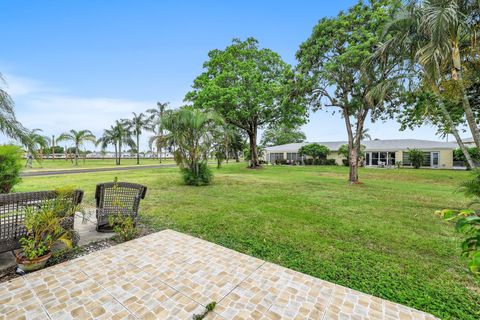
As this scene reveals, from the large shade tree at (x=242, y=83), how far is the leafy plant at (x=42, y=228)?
13.4 m

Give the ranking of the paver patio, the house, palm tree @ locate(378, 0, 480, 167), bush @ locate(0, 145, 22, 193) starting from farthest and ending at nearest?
the house < bush @ locate(0, 145, 22, 193) < palm tree @ locate(378, 0, 480, 167) < the paver patio

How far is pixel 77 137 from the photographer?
27.7 meters

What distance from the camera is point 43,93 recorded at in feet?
48.0

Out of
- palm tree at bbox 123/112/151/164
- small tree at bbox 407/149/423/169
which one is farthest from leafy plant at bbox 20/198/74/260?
palm tree at bbox 123/112/151/164

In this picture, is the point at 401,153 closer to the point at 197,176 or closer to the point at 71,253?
the point at 197,176

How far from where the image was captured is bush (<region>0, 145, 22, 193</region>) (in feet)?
18.5

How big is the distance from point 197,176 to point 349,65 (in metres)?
8.94

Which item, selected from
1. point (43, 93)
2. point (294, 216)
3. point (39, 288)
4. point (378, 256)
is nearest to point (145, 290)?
point (39, 288)

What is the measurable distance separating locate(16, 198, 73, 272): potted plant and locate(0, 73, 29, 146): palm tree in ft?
16.1

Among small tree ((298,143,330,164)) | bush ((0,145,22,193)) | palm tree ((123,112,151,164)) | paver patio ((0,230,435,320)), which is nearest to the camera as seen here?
paver patio ((0,230,435,320))

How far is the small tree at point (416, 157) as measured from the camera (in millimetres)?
22953

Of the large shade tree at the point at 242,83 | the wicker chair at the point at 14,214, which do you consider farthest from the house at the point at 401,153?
the wicker chair at the point at 14,214

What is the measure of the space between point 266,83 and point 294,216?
1524 cm

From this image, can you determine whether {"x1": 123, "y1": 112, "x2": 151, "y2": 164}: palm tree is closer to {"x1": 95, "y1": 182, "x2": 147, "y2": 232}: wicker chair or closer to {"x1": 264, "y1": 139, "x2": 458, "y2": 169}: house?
{"x1": 264, "y1": 139, "x2": 458, "y2": 169}: house
